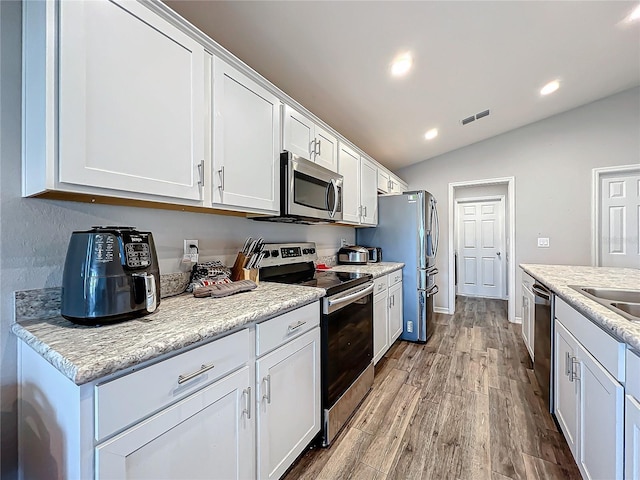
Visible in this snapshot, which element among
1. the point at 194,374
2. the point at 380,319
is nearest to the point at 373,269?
the point at 380,319

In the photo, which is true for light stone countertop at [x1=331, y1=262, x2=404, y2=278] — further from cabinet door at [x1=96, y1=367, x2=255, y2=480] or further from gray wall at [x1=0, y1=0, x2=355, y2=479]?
gray wall at [x1=0, y1=0, x2=355, y2=479]

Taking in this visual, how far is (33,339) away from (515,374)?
3.05 meters

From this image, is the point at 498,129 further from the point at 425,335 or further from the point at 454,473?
the point at 454,473

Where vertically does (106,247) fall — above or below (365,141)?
below

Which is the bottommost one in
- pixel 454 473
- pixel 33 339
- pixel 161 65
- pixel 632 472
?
pixel 454 473

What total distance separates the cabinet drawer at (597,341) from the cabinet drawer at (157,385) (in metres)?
1.29

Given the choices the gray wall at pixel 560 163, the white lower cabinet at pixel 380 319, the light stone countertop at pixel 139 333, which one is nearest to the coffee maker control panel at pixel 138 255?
the light stone countertop at pixel 139 333

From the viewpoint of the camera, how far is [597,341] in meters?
1.08

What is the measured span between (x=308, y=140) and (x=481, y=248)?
4.73 m

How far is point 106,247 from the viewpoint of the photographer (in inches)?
35.0

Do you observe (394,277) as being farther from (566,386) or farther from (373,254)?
(566,386)

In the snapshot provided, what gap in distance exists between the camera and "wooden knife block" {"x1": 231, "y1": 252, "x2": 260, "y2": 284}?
162 centimetres

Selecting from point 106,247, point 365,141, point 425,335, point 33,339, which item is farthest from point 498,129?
point 33,339

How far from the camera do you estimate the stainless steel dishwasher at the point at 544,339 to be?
5.82 ft
